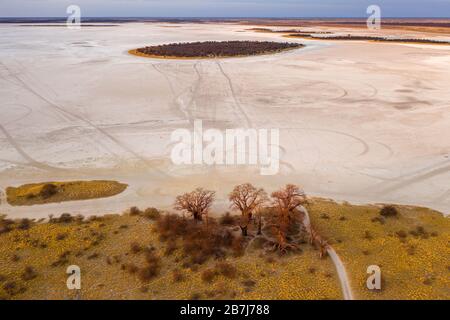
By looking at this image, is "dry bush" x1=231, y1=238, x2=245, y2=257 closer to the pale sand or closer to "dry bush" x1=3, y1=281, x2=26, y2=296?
the pale sand

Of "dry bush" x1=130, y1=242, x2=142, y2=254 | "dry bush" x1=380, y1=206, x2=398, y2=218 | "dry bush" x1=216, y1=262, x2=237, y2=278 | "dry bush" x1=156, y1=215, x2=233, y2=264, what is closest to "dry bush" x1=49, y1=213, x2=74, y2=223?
"dry bush" x1=130, y1=242, x2=142, y2=254

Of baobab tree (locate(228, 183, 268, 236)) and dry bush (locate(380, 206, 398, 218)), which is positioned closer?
baobab tree (locate(228, 183, 268, 236))

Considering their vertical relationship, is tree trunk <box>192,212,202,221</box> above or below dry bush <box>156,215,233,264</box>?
above

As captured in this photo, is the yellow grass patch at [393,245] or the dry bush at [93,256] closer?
the yellow grass patch at [393,245]

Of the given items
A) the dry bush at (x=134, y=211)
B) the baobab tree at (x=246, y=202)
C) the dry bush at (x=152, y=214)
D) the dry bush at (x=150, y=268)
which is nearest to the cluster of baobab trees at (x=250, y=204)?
the baobab tree at (x=246, y=202)

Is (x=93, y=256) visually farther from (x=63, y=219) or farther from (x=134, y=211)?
(x=63, y=219)

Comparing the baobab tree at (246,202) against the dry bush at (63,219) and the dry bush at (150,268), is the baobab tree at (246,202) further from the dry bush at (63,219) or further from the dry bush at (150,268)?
the dry bush at (63,219)

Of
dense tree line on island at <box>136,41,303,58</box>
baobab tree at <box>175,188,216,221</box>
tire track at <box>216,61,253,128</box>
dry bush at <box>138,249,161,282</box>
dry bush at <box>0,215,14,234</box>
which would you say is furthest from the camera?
dense tree line on island at <box>136,41,303,58</box>
